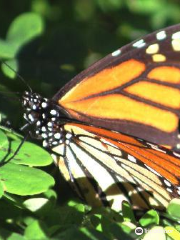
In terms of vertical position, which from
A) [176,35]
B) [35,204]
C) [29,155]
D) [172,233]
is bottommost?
[172,233]

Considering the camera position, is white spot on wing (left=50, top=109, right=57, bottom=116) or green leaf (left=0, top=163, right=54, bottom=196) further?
white spot on wing (left=50, top=109, right=57, bottom=116)

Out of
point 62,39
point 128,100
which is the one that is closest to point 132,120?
point 128,100

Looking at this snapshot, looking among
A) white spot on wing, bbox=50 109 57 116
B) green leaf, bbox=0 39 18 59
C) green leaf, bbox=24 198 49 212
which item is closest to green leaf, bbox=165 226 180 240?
green leaf, bbox=24 198 49 212

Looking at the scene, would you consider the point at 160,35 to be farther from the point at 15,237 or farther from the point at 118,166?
the point at 15,237

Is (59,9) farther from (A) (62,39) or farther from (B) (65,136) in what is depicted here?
(B) (65,136)

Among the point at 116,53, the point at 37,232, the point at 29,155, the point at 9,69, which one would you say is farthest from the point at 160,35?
the point at 37,232

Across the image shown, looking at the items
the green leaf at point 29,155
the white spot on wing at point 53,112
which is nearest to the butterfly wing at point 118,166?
the white spot on wing at point 53,112

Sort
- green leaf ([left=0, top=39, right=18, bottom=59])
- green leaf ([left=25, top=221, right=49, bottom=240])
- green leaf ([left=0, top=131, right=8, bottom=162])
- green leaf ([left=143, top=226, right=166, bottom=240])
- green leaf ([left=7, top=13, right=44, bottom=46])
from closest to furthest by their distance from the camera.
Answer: green leaf ([left=25, top=221, right=49, bottom=240])
green leaf ([left=143, top=226, right=166, bottom=240])
green leaf ([left=0, top=131, right=8, bottom=162])
green leaf ([left=0, top=39, right=18, bottom=59])
green leaf ([left=7, top=13, right=44, bottom=46])

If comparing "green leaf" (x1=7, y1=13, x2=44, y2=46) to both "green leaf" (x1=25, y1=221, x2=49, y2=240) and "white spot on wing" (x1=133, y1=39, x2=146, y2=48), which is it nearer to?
"white spot on wing" (x1=133, y1=39, x2=146, y2=48)
